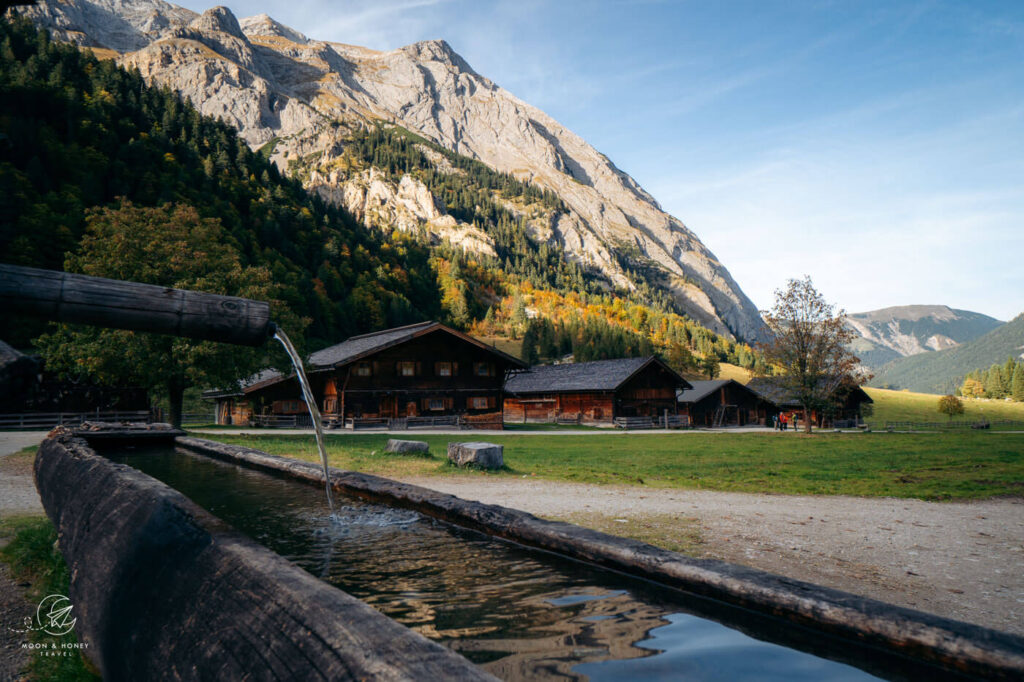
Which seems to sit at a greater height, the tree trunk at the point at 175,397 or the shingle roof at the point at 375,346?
the shingle roof at the point at 375,346

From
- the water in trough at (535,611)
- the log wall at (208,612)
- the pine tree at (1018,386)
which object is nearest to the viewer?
the log wall at (208,612)

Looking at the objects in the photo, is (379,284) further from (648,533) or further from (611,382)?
(648,533)

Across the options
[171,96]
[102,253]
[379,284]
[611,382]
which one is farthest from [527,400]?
[171,96]

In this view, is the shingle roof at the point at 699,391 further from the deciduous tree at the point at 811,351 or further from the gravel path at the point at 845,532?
the gravel path at the point at 845,532

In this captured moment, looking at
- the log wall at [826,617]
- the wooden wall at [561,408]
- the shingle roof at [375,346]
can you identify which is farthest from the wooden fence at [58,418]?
the log wall at [826,617]

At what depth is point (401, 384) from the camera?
40344 millimetres

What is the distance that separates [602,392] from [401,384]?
17.4 meters

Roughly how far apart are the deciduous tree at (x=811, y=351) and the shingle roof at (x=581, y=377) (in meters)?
12.7

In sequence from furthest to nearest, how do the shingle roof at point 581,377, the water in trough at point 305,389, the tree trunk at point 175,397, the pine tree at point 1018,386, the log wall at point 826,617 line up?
1. the pine tree at point 1018,386
2. the shingle roof at point 581,377
3. the tree trunk at point 175,397
4. the water in trough at point 305,389
5. the log wall at point 826,617

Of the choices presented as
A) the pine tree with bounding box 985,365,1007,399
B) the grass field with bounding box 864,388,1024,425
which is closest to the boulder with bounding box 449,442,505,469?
the grass field with bounding box 864,388,1024,425

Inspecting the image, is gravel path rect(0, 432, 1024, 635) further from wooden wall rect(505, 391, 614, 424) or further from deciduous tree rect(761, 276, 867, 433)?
wooden wall rect(505, 391, 614, 424)

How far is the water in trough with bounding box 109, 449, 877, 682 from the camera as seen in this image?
277 centimetres

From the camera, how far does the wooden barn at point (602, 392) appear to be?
47.5m

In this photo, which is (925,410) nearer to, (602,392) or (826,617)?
(602,392)
